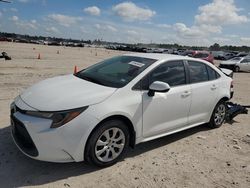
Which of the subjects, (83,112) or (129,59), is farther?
(129,59)

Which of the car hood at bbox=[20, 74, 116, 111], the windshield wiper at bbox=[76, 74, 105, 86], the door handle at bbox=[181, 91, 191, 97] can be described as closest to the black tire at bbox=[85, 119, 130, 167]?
the car hood at bbox=[20, 74, 116, 111]

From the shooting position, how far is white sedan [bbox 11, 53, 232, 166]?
11.5 feet

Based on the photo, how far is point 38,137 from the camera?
3.43 metres

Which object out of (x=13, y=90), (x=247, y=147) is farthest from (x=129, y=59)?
(x=13, y=90)

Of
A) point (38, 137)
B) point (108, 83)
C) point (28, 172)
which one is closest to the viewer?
point (38, 137)

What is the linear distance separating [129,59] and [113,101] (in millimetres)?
1405

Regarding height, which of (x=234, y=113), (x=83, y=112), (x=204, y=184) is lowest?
(x=204, y=184)

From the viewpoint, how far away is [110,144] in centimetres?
398

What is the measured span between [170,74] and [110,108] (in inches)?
61.1

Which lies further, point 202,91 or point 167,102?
point 202,91

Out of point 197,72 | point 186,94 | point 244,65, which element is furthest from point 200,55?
point 186,94

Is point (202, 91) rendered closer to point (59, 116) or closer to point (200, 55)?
point (59, 116)

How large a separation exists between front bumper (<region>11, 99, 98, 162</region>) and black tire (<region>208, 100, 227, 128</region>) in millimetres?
3222

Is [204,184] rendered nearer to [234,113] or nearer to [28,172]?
[28,172]
